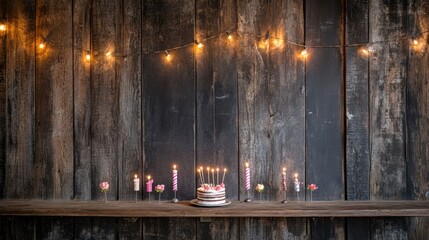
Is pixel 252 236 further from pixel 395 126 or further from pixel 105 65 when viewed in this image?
pixel 105 65

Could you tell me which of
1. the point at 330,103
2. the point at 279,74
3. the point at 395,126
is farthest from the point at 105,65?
the point at 395,126

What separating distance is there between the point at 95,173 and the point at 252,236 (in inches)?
59.3

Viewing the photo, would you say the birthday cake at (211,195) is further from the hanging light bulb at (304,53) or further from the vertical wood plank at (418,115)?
the vertical wood plank at (418,115)

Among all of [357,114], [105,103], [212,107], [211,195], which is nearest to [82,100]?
[105,103]

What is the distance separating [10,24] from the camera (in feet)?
10.4

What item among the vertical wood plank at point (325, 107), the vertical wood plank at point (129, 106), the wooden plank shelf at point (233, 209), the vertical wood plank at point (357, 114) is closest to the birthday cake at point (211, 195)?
the wooden plank shelf at point (233, 209)

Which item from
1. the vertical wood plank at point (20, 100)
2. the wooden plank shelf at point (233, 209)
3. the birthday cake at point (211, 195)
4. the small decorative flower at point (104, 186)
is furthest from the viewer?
the vertical wood plank at point (20, 100)

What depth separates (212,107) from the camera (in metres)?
3.07

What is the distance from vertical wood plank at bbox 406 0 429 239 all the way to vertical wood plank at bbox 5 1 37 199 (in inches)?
132

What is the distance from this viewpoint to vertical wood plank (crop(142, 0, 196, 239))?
3059mm

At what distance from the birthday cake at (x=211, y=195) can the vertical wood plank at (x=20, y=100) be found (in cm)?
157

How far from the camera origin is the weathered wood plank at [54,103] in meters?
3.10

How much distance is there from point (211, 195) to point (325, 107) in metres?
1.26

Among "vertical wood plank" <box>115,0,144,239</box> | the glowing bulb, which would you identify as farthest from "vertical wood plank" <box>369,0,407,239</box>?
"vertical wood plank" <box>115,0,144,239</box>
